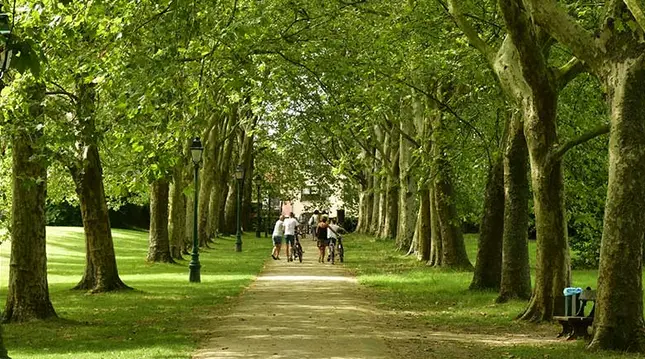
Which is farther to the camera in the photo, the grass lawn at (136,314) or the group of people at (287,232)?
the group of people at (287,232)

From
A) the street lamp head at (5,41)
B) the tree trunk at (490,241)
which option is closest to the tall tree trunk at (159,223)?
the tree trunk at (490,241)

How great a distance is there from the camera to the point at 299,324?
16781 mm

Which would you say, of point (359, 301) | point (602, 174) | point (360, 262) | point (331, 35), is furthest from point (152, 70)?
point (360, 262)

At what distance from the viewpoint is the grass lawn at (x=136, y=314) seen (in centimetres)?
1415

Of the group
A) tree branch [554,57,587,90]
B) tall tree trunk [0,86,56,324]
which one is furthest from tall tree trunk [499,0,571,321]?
tall tree trunk [0,86,56,324]

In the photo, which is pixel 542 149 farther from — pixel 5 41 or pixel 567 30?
pixel 5 41

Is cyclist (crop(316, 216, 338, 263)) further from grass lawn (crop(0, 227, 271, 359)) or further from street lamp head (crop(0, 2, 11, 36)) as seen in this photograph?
street lamp head (crop(0, 2, 11, 36))

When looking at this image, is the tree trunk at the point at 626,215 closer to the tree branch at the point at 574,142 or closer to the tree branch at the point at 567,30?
the tree branch at the point at 567,30

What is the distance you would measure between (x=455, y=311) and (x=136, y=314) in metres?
5.94

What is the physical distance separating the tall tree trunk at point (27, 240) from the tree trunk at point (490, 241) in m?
10.1

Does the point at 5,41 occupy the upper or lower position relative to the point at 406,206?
lower

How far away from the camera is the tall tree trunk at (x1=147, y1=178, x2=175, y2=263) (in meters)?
32.9

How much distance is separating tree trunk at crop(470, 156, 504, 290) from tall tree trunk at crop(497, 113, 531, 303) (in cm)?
273

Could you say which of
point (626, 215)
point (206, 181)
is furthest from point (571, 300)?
point (206, 181)
